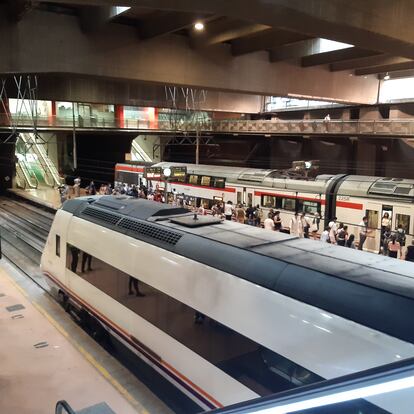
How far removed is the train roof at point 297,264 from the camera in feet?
13.8

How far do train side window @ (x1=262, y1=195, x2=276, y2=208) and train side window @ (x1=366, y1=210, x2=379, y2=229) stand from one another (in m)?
4.12

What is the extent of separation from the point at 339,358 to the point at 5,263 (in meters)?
14.6

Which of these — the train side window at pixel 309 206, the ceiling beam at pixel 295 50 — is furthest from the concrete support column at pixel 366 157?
the ceiling beam at pixel 295 50

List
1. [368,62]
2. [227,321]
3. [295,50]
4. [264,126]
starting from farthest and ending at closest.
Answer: [264,126] → [368,62] → [295,50] → [227,321]

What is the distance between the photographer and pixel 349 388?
1.41 metres

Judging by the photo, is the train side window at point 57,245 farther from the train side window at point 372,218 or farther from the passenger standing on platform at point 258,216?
the train side window at point 372,218

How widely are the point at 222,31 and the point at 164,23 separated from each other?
195 centimetres

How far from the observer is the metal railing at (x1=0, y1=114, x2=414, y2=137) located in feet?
78.2

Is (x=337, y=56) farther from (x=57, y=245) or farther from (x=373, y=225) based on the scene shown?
(x=57, y=245)

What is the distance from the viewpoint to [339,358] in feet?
13.7

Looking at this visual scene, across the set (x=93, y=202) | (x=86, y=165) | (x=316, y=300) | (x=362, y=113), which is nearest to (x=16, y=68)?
(x=93, y=202)

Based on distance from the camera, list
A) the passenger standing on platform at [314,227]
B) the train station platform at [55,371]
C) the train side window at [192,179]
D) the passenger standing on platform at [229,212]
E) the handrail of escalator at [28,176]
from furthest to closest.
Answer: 1. the handrail of escalator at [28,176]
2. the train side window at [192,179]
3. the passenger standing on platform at [229,212]
4. the passenger standing on platform at [314,227]
5. the train station platform at [55,371]

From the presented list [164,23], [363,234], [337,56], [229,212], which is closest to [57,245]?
[164,23]

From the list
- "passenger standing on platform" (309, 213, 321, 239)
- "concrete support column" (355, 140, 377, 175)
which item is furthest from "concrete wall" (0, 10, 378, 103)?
"concrete support column" (355, 140, 377, 175)
